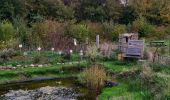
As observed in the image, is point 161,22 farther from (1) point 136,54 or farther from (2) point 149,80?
(2) point 149,80

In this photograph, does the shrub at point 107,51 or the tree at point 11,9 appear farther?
the tree at point 11,9

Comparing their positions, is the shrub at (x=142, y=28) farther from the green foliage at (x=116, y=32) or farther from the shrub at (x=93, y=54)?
the shrub at (x=93, y=54)

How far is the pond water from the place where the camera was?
17.0 meters

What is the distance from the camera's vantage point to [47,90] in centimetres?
1844

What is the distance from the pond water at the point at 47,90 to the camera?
669 inches

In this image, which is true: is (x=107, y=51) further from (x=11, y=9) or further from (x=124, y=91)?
(x=11, y=9)

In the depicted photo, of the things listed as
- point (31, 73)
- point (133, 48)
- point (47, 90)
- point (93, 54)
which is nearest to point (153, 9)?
point (133, 48)

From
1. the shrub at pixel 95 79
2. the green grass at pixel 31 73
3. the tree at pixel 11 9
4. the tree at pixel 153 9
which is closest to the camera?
the shrub at pixel 95 79

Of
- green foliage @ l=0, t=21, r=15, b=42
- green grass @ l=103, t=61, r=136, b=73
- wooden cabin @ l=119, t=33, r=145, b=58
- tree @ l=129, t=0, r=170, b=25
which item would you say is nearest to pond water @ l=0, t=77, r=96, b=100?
green grass @ l=103, t=61, r=136, b=73

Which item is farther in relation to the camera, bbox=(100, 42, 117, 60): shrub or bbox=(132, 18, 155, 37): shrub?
bbox=(132, 18, 155, 37): shrub

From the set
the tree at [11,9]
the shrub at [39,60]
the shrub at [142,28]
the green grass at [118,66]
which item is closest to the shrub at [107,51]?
the green grass at [118,66]

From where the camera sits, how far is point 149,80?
16.5 metres

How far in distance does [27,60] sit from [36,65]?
0.94 metres

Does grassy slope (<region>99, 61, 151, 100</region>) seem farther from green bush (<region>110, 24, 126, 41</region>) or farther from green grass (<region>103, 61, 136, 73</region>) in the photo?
green bush (<region>110, 24, 126, 41</region>)
